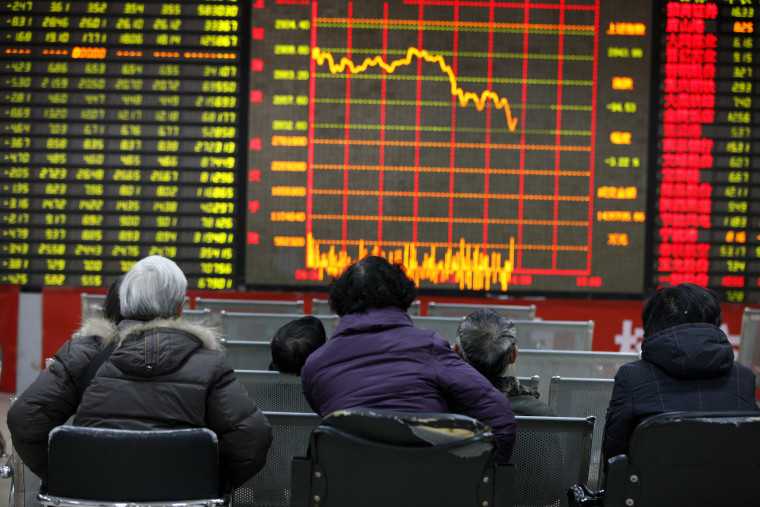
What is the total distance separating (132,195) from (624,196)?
3336 mm

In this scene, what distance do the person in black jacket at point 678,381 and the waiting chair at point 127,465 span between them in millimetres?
1095

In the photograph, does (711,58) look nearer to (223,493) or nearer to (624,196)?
(624,196)

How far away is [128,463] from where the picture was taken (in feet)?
6.73

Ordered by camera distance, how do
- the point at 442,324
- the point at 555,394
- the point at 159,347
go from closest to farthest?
the point at 159,347, the point at 555,394, the point at 442,324

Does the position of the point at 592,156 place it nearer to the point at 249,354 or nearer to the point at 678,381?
the point at 249,354

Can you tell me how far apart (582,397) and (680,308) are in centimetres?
56

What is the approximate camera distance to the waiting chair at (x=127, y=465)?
2039mm

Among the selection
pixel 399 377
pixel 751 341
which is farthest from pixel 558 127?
pixel 399 377

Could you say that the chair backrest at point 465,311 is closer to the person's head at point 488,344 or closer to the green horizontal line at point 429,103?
the green horizontal line at point 429,103

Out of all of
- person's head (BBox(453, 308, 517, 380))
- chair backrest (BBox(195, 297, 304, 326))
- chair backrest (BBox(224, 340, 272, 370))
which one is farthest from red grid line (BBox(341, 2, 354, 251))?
person's head (BBox(453, 308, 517, 380))

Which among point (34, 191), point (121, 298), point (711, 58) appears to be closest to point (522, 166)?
point (711, 58)

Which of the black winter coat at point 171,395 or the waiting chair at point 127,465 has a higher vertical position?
the black winter coat at point 171,395

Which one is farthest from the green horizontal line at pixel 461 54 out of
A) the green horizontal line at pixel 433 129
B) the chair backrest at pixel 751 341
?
the chair backrest at pixel 751 341

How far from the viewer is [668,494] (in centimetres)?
207
